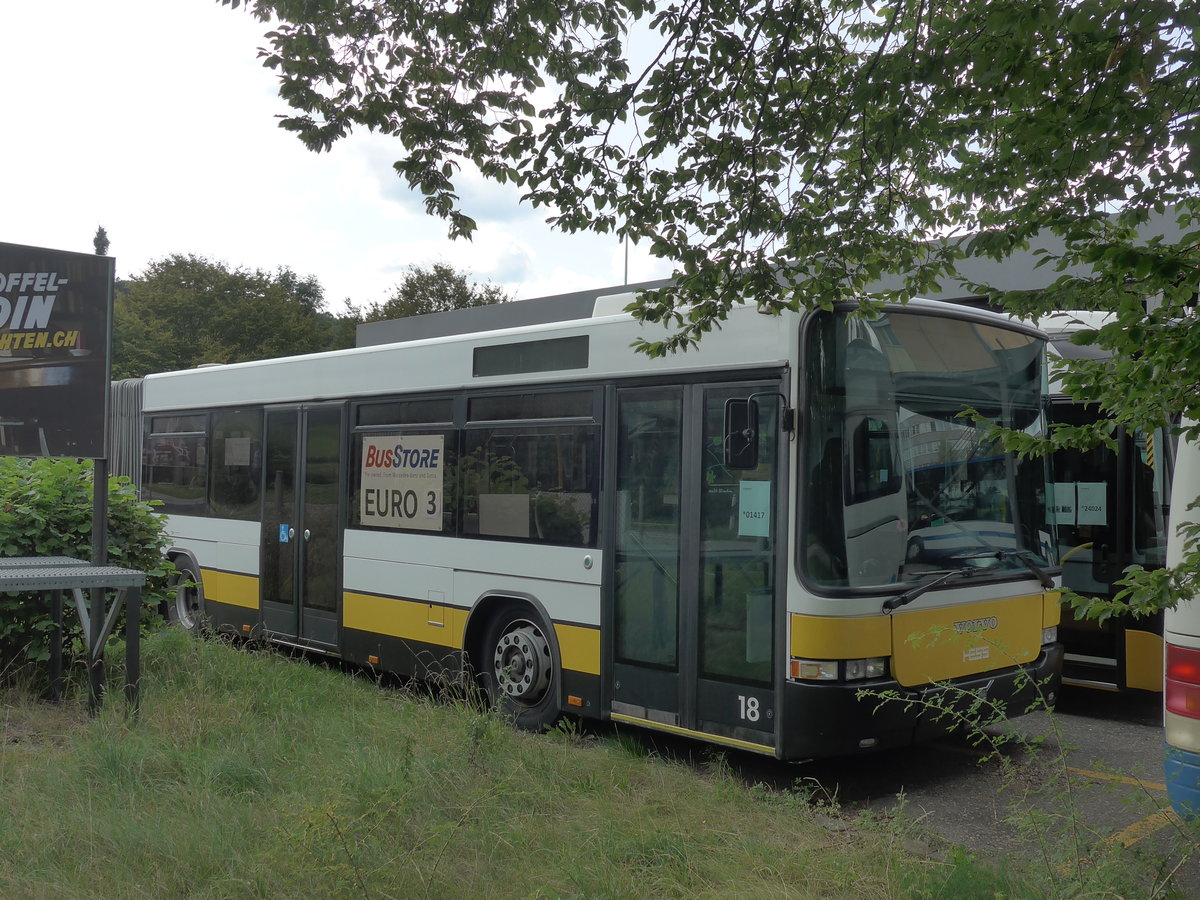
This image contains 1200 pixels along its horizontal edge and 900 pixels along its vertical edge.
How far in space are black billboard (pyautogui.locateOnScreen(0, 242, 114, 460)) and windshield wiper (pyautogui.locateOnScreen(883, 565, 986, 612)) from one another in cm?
501

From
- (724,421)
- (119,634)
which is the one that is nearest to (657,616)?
(724,421)

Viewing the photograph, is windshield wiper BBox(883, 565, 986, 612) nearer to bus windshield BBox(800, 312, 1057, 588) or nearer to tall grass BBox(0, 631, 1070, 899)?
bus windshield BBox(800, 312, 1057, 588)

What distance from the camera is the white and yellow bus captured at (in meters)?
5.96

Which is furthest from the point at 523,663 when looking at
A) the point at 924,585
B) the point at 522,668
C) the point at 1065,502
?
the point at 1065,502

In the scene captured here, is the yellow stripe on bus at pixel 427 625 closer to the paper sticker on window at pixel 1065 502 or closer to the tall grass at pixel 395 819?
the tall grass at pixel 395 819

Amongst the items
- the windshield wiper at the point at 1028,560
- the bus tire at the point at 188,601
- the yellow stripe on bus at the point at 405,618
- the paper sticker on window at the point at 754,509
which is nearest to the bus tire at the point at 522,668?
the yellow stripe on bus at the point at 405,618

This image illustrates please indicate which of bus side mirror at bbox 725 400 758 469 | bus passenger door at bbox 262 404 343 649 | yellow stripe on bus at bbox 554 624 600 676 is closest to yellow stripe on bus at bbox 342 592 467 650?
bus passenger door at bbox 262 404 343 649

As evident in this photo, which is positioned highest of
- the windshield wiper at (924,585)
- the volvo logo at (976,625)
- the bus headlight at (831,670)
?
the windshield wiper at (924,585)

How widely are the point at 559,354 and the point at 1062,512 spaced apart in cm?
420

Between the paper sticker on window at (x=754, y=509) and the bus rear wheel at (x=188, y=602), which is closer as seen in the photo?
the paper sticker on window at (x=754, y=509)

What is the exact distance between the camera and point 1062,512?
8.60 m

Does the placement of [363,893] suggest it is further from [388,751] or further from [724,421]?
[724,421]

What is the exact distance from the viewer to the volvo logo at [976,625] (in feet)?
20.6

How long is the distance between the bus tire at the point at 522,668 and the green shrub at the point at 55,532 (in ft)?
8.44
